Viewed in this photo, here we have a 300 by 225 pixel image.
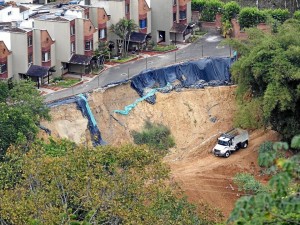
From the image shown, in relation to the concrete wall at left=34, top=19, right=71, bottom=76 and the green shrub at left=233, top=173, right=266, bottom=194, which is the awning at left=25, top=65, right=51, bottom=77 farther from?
the green shrub at left=233, top=173, right=266, bottom=194

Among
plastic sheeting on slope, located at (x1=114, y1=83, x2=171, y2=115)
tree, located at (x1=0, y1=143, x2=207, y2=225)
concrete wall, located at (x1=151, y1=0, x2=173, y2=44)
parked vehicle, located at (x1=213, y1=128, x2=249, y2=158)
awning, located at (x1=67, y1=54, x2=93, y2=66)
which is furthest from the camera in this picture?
concrete wall, located at (x1=151, y1=0, x2=173, y2=44)

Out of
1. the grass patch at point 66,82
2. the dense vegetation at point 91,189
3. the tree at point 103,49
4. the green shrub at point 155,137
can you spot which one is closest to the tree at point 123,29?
the tree at point 103,49

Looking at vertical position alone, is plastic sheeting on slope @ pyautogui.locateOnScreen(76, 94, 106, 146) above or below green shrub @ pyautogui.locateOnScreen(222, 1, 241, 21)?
below

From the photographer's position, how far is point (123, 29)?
71.9 meters

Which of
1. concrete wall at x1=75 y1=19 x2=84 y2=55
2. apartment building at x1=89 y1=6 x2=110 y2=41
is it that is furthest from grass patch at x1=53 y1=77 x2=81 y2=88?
apartment building at x1=89 y1=6 x2=110 y2=41

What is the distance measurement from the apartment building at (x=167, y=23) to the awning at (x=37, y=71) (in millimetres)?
16807

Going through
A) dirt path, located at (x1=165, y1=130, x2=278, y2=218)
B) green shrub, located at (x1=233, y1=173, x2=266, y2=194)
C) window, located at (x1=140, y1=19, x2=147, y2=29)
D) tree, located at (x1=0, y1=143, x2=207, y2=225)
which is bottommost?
dirt path, located at (x1=165, y1=130, x2=278, y2=218)

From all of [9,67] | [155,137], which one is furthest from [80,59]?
[155,137]

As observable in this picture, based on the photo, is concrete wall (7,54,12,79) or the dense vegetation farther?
concrete wall (7,54,12,79)

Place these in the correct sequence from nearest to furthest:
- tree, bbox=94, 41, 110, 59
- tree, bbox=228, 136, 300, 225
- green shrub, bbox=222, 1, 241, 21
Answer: tree, bbox=228, 136, 300, 225 → tree, bbox=94, 41, 110, 59 → green shrub, bbox=222, 1, 241, 21

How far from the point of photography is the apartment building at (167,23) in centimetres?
7606

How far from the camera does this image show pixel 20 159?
120 ft

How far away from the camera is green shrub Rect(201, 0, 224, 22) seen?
8060 cm

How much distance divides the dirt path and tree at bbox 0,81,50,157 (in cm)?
1024
